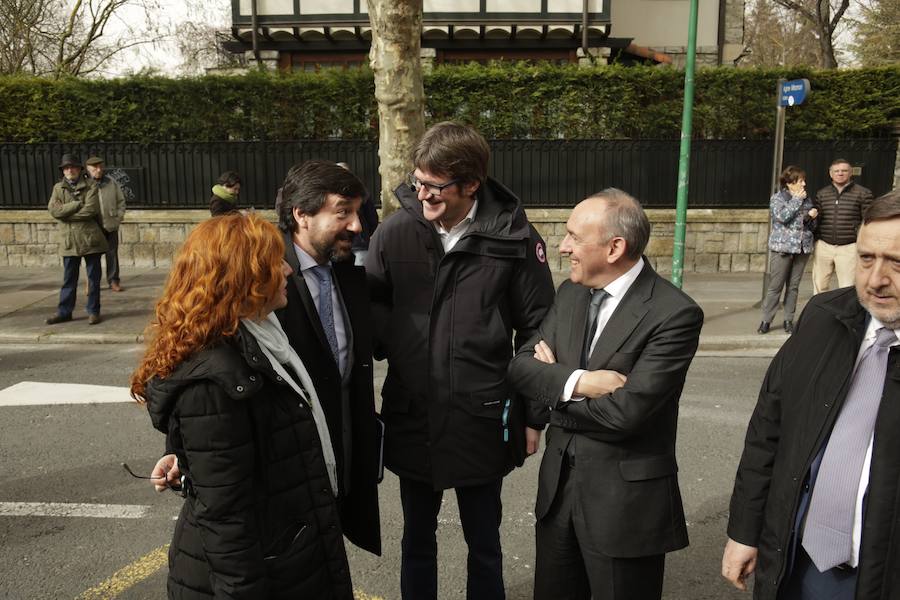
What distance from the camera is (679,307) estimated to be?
241 centimetres

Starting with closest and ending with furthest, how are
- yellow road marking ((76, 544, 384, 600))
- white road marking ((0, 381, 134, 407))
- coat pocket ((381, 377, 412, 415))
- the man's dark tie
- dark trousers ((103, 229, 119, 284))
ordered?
the man's dark tie
coat pocket ((381, 377, 412, 415))
yellow road marking ((76, 544, 384, 600))
white road marking ((0, 381, 134, 407))
dark trousers ((103, 229, 119, 284))

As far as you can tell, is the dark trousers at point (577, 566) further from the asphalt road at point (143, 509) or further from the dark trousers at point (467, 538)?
the asphalt road at point (143, 509)

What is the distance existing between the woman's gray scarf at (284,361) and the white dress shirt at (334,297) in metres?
0.36

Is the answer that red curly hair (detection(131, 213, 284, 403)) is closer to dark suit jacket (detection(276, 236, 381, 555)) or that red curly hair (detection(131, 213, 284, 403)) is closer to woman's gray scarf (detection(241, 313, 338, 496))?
woman's gray scarf (detection(241, 313, 338, 496))

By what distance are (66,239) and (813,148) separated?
11.6 m

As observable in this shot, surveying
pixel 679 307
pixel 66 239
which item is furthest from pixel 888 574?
pixel 66 239

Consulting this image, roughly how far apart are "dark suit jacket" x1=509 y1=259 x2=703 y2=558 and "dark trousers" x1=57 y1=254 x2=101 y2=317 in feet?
27.2

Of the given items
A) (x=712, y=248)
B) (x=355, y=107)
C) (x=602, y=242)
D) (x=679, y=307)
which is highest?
(x=355, y=107)

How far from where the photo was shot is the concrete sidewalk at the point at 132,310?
8.84 m

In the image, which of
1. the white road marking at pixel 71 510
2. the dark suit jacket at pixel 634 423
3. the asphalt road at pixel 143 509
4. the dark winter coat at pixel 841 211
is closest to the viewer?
the dark suit jacket at pixel 634 423

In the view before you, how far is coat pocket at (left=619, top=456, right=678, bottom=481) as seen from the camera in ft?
7.82

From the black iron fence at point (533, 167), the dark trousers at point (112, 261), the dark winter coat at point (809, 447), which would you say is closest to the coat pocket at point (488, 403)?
the dark winter coat at point (809, 447)

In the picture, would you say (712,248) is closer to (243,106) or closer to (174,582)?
(243,106)

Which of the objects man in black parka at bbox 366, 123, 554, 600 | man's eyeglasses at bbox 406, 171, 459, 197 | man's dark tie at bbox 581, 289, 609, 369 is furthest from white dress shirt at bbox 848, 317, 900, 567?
man's eyeglasses at bbox 406, 171, 459, 197
